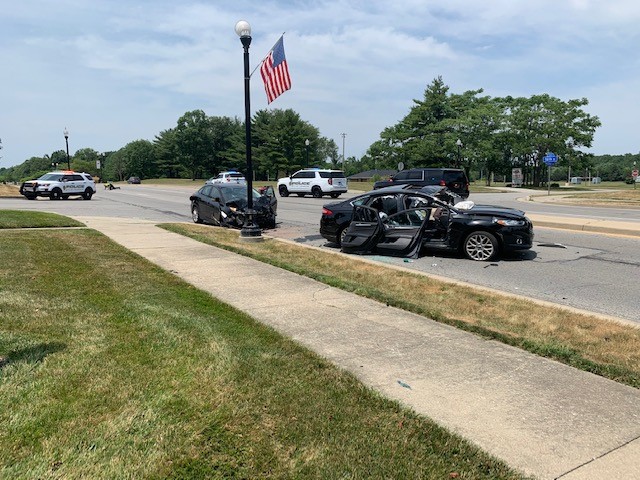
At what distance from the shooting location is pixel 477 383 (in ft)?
12.4

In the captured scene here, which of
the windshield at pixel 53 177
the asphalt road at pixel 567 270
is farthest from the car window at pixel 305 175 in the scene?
the asphalt road at pixel 567 270

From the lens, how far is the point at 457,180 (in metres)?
24.6

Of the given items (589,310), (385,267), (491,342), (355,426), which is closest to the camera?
(355,426)

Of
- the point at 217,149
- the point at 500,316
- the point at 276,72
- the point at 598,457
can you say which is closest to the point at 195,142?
the point at 217,149

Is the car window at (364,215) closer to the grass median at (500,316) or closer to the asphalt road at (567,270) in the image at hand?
the asphalt road at (567,270)

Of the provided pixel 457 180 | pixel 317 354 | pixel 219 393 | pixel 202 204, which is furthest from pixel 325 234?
pixel 457 180

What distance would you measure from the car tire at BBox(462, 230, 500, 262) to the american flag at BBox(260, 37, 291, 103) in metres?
5.75

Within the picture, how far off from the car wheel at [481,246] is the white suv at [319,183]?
73.8ft

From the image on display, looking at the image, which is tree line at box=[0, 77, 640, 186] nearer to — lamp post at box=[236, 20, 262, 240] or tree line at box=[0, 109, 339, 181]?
tree line at box=[0, 109, 339, 181]

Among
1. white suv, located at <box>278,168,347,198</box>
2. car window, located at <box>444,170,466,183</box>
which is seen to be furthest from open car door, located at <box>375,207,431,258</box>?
white suv, located at <box>278,168,347,198</box>

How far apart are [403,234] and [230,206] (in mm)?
6743

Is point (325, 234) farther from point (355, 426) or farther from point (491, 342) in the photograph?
point (355, 426)

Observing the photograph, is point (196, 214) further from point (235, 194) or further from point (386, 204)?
point (386, 204)

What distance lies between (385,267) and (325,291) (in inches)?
86.8
